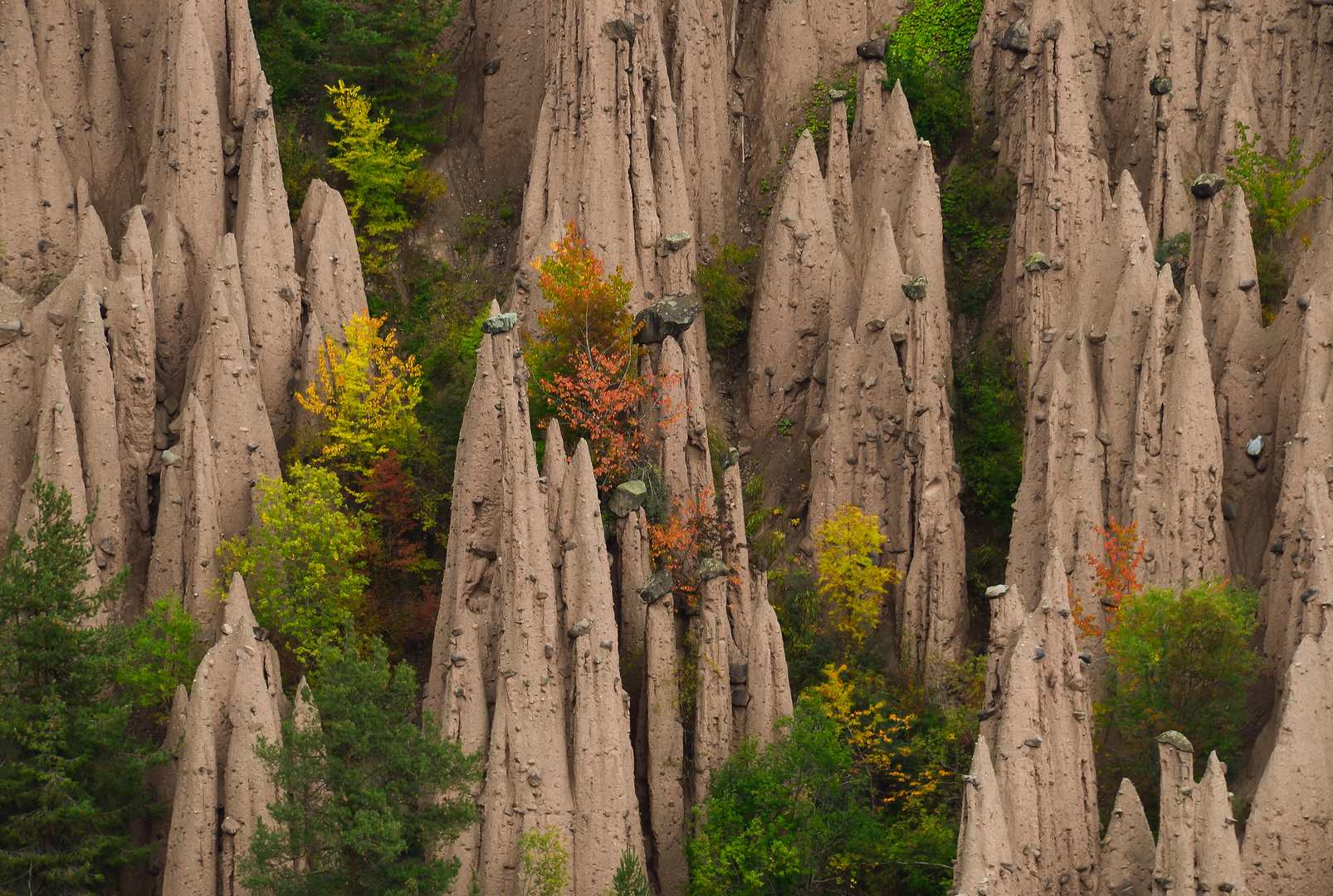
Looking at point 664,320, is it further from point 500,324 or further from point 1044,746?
point 1044,746

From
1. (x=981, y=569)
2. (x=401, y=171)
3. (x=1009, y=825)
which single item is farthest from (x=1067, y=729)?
(x=401, y=171)

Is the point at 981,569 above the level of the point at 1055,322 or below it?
below

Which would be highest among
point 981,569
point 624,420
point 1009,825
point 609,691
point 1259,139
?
point 1259,139

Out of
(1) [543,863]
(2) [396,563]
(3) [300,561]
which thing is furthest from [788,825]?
(3) [300,561]

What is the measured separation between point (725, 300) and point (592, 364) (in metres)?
6.77

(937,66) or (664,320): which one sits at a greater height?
(937,66)

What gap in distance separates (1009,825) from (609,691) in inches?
370

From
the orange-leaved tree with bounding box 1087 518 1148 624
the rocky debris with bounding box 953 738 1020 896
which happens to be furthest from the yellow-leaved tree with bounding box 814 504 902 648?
the rocky debris with bounding box 953 738 1020 896

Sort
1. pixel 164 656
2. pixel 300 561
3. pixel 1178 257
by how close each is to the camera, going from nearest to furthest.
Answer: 1. pixel 164 656
2. pixel 300 561
3. pixel 1178 257

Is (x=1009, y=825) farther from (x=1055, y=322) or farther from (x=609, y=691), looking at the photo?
(x=1055, y=322)

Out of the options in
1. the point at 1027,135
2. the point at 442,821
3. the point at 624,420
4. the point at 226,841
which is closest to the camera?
the point at 442,821

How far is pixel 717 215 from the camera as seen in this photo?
54.4 meters

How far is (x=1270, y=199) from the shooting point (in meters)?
48.5

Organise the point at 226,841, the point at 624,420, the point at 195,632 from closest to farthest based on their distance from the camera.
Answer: the point at 226,841
the point at 195,632
the point at 624,420
